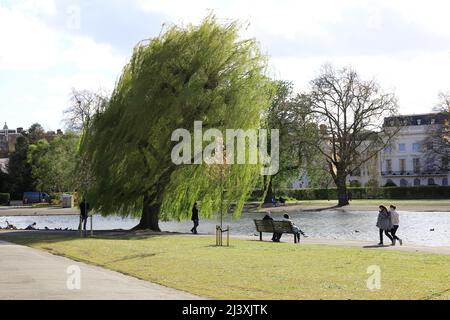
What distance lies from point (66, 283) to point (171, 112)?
65.7ft

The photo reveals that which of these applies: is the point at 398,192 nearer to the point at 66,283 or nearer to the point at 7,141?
the point at 66,283

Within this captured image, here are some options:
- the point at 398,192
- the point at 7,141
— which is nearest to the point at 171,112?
the point at 398,192

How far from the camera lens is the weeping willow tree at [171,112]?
32.7 m

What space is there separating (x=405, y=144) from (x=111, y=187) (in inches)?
4488

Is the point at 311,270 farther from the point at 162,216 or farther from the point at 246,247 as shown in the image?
the point at 162,216

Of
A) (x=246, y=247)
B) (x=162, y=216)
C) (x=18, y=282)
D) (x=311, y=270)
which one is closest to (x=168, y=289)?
(x=18, y=282)

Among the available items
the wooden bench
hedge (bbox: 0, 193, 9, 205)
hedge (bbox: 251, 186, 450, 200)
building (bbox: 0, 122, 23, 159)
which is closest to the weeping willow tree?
the wooden bench

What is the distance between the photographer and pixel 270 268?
16.5m

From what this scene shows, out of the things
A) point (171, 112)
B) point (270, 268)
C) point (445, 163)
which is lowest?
point (270, 268)

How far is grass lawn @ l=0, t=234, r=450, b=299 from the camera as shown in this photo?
12.6 m

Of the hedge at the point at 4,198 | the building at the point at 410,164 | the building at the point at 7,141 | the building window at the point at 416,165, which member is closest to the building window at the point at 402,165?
the building at the point at 410,164

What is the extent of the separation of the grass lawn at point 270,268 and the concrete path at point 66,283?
1.98 ft

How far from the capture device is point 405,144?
13825 centimetres

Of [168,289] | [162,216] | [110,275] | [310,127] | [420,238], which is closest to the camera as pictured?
[168,289]
